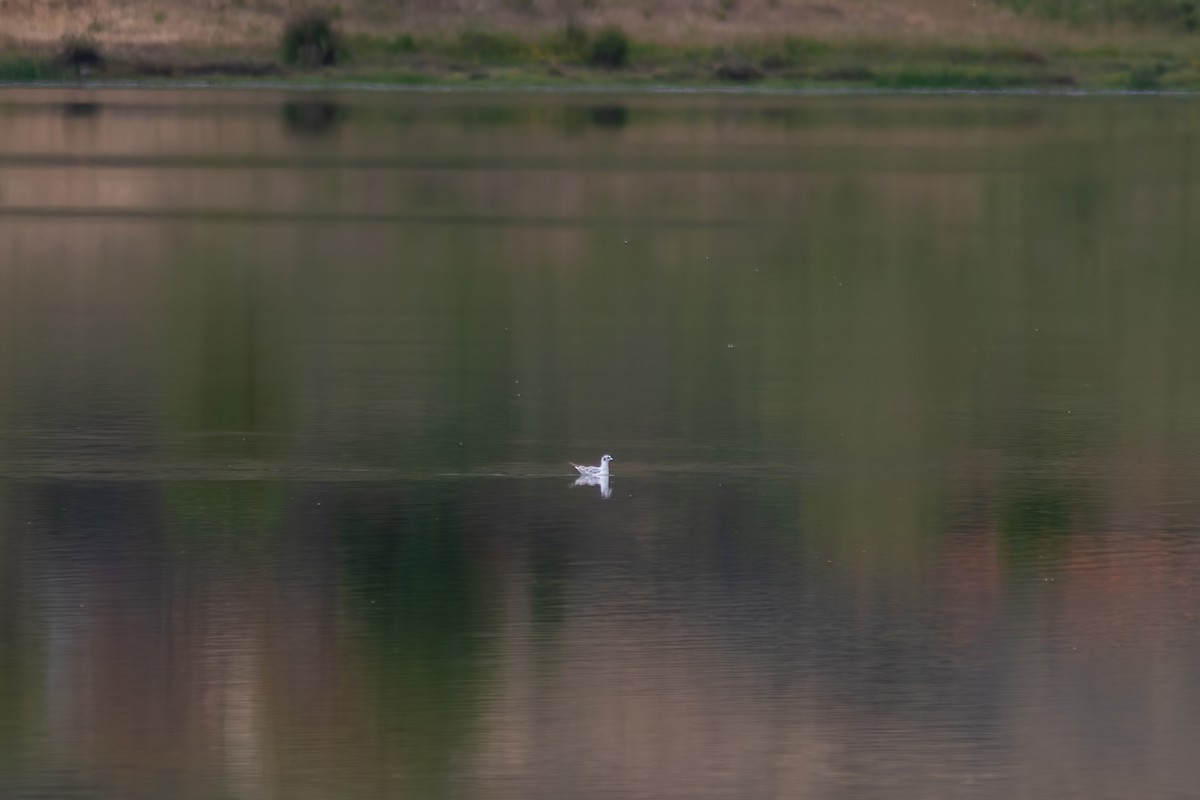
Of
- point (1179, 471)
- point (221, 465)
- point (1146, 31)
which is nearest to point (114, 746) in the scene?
point (221, 465)

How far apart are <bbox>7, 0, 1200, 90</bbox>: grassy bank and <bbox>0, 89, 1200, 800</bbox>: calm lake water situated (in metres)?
54.7

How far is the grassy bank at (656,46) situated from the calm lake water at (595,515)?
54706 mm

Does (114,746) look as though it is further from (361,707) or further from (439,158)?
(439,158)

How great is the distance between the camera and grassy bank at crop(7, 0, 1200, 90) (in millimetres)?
84125

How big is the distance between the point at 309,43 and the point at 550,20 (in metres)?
12.4

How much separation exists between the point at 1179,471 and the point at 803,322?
7.47 metres

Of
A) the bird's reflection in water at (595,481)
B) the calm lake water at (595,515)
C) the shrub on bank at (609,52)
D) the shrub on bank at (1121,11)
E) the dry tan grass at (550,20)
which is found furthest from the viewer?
the shrub on bank at (1121,11)

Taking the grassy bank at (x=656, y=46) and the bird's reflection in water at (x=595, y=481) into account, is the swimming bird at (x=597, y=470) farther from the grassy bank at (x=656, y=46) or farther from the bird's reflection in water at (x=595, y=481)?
the grassy bank at (x=656, y=46)

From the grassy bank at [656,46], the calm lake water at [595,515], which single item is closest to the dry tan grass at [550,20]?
the grassy bank at [656,46]

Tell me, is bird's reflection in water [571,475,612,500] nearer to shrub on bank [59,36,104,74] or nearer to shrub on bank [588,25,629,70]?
shrub on bank [59,36,104,74]

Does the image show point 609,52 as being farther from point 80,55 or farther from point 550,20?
point 80,55

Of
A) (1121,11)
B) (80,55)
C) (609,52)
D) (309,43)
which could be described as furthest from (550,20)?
(1121,11)

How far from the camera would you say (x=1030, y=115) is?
6438cm

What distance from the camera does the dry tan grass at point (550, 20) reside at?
3516 inches
